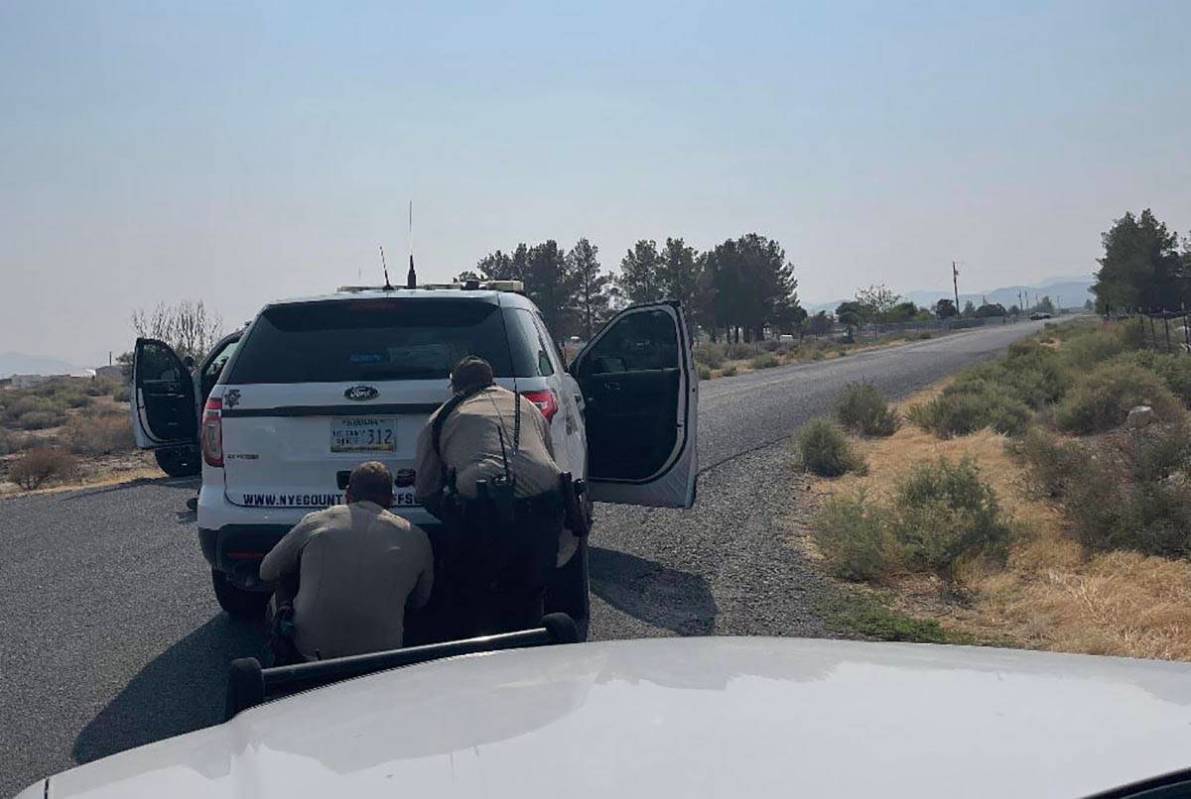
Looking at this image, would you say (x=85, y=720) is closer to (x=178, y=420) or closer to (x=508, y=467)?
(x=508, y=467)

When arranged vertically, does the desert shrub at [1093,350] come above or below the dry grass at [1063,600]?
above

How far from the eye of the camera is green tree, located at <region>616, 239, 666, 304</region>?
6384 centimetres

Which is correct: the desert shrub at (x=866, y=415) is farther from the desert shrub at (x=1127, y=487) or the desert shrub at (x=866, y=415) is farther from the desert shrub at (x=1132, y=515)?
the desert shrub at (x=1132, y=515)

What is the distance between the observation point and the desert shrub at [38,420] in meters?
42.2

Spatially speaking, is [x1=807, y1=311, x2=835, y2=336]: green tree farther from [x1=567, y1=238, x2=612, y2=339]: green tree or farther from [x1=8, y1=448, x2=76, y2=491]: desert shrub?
[x1=8, y1=448, x2=76, y2=491]: desert shrub

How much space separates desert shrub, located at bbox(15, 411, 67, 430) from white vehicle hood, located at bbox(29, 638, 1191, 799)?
4323cm

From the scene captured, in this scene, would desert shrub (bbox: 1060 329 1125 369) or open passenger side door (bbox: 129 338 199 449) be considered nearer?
open passenger side door (bbox: 129 338 199 449)

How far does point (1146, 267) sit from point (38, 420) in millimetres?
45770

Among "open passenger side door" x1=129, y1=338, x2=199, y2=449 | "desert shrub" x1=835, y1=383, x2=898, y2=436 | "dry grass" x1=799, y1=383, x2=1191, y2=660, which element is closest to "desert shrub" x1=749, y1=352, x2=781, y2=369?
"desert shrub" x1=835, y1=383, x2=898, y2=436

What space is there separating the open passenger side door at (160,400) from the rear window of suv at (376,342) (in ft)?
19.0

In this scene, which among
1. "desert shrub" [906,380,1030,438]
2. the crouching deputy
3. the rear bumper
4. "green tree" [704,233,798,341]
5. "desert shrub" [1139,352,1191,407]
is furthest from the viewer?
"green tree" [704,233,798,341]

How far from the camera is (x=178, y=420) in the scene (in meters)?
12.5

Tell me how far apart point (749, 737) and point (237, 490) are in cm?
478

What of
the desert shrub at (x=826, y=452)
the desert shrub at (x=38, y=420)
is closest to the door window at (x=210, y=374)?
the desert shrub at (x=826, y=452)
